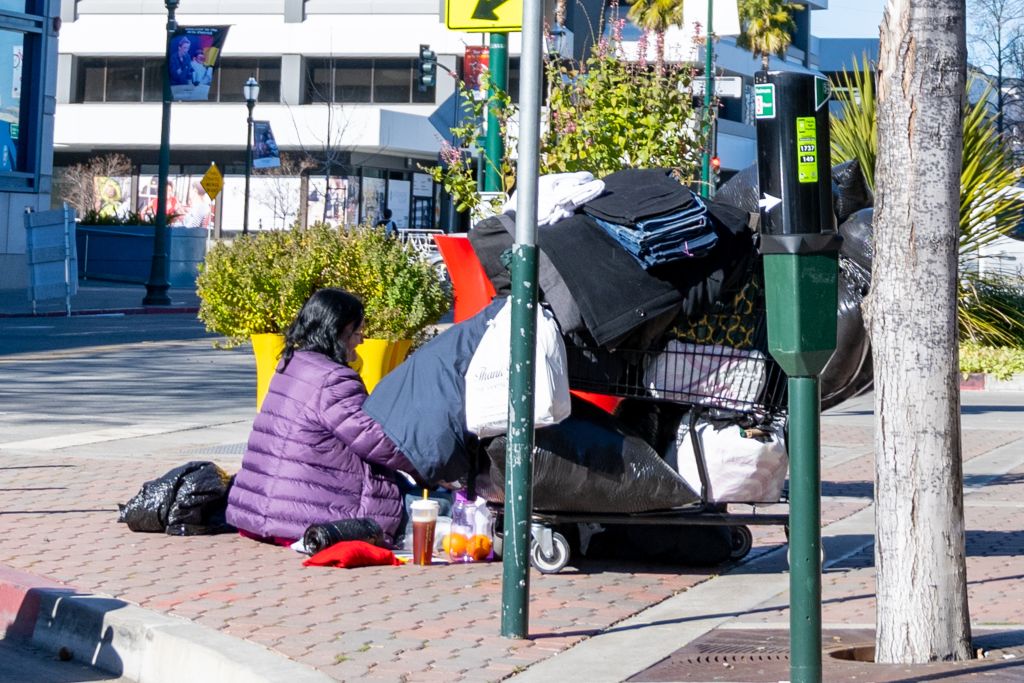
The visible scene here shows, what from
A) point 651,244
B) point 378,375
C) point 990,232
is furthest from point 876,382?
point 990,232

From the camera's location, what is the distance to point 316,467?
24.6ft

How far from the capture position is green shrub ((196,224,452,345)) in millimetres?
9719

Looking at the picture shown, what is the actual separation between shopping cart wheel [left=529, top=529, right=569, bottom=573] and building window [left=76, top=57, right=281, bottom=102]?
61.6 m

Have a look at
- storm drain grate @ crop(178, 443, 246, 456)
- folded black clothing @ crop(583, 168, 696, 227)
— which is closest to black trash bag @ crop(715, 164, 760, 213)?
folded black clothing @ crop(583, 168, 696, 227)

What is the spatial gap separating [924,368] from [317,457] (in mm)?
3194

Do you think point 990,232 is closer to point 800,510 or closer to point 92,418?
point 92,418

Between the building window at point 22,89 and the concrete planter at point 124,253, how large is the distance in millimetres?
9418

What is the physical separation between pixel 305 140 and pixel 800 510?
61.3 metres

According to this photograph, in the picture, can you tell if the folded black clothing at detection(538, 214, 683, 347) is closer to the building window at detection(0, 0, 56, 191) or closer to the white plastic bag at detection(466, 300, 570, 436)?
the white plastic bag at detection(466, 300, 570, 436)

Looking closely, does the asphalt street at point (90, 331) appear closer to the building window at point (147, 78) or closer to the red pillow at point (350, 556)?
the red pillow at point (350, 556)

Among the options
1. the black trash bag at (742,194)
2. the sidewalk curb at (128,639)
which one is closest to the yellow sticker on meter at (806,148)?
the sidewalk curb at (128,639)

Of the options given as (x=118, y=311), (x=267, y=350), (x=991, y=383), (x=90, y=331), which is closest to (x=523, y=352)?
(x=267, y=350)

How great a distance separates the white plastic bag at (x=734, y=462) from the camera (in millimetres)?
7102

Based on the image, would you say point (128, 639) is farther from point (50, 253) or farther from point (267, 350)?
point (50, 253)
